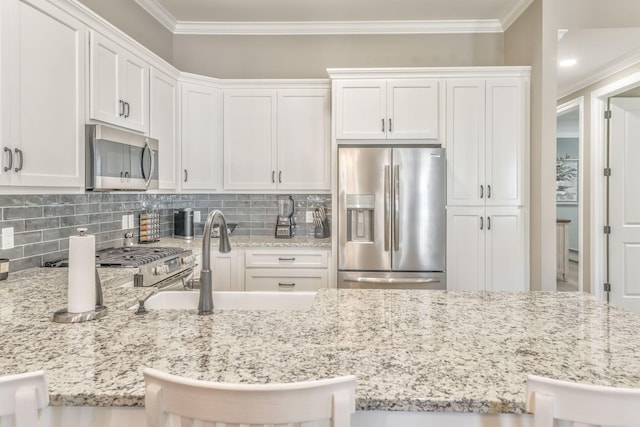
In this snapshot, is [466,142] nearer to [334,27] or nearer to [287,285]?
[334,27]

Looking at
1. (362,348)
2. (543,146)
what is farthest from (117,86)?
(543,146)

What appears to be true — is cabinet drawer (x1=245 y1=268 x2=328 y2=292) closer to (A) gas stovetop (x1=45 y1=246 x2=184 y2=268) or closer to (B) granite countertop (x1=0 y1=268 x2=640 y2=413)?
(A) gas stovetop (x1=45 y1=246 x2=184 y2=268)

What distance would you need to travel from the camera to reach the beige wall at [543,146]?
3000mm

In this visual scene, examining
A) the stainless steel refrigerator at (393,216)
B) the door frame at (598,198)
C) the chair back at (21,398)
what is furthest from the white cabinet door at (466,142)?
the chair back at (21,398)

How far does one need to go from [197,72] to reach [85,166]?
2.14m

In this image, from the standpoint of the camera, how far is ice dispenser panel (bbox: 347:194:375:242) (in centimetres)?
309

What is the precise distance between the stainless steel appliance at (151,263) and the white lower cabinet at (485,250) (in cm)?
210

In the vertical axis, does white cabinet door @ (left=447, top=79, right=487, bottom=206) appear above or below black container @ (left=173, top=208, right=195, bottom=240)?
above

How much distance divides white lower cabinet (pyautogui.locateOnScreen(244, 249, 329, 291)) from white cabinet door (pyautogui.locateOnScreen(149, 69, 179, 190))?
939mm

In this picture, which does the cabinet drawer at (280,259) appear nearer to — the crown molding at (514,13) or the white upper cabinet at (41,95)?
the white upper cabinet at (41,95)

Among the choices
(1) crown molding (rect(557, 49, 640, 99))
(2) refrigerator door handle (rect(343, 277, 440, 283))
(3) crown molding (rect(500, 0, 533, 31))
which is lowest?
(2) refrigerator door handle (rect(343, 277, 440, 283))

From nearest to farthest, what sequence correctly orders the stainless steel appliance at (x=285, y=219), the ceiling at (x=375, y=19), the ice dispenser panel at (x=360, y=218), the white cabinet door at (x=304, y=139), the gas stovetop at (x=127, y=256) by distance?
the gas stovetop at (x=127, y=256) < the ice dispenser panel at (x=360, y=218) < the ceiling at (x=375, y=19) < the white cabinet door at (x=304, y=139) < the stainless steel appliance at (x=285, y=219)

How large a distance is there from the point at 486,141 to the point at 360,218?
1250 millimetres

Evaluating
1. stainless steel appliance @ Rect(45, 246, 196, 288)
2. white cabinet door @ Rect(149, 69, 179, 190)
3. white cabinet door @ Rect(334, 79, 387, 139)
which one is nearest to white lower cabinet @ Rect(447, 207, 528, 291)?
white cabinet door @ Rect(334, 79, 387, 139)
